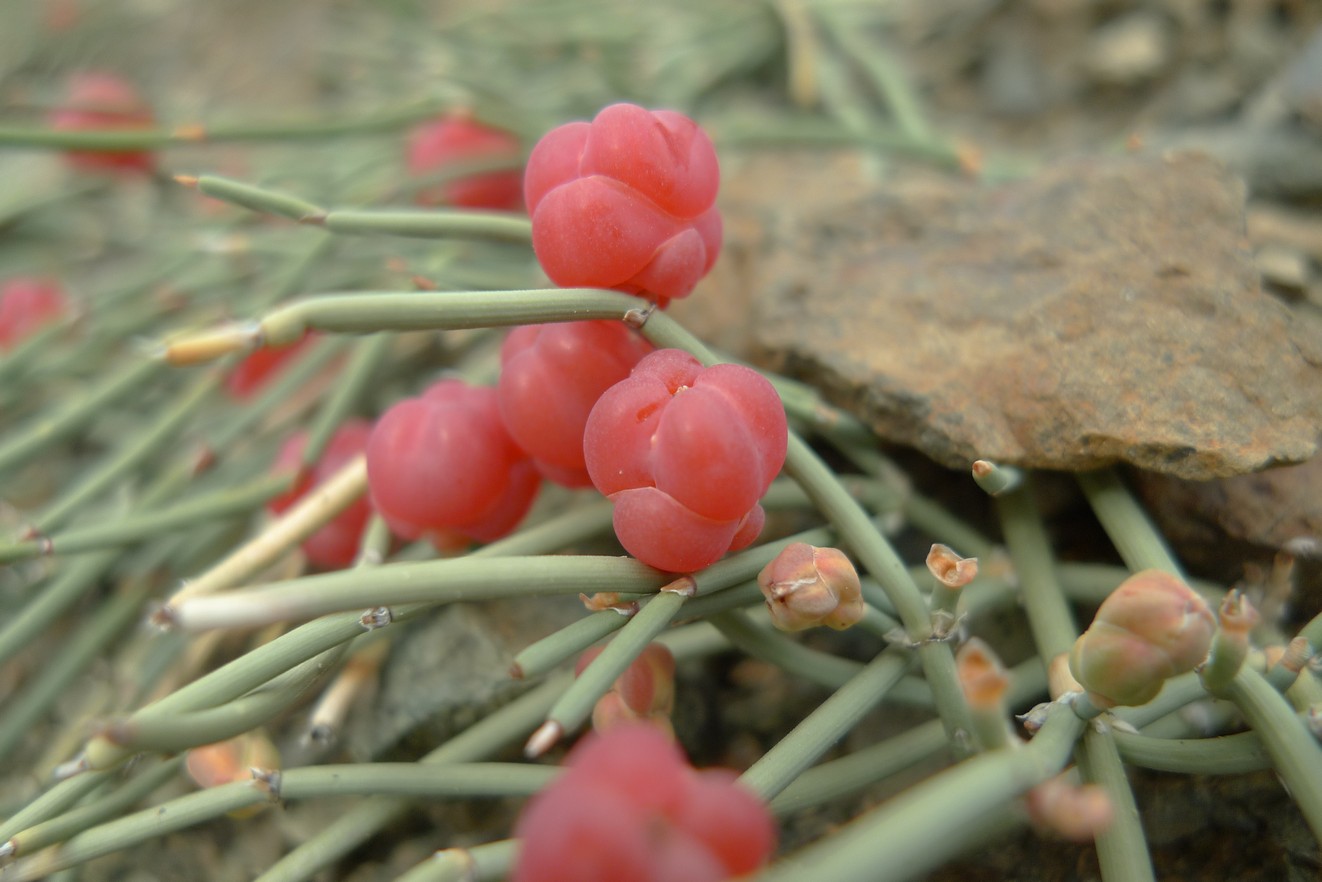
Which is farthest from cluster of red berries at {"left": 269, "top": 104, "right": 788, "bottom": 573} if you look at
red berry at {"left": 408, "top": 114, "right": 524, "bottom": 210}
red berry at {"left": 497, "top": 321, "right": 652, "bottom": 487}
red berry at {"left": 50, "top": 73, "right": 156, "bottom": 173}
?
red berry at {"left": 50, "top": 73, "right": 156, "bottom": 173}

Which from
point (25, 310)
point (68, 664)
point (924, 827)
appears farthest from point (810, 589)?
point (25, 310)

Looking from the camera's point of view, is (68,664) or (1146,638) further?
(68,664)

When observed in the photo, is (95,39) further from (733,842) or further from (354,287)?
(733,842)

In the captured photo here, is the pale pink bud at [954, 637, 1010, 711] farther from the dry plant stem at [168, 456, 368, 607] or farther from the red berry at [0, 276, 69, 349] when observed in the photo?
the red berry at [0, 276, 69, 349]

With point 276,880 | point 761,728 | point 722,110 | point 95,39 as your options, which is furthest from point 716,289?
point 95,39

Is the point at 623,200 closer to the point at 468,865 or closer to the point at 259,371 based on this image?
the point at 468,865

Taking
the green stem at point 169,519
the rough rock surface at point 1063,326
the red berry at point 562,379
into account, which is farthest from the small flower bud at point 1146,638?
the green stem at point 169,519
